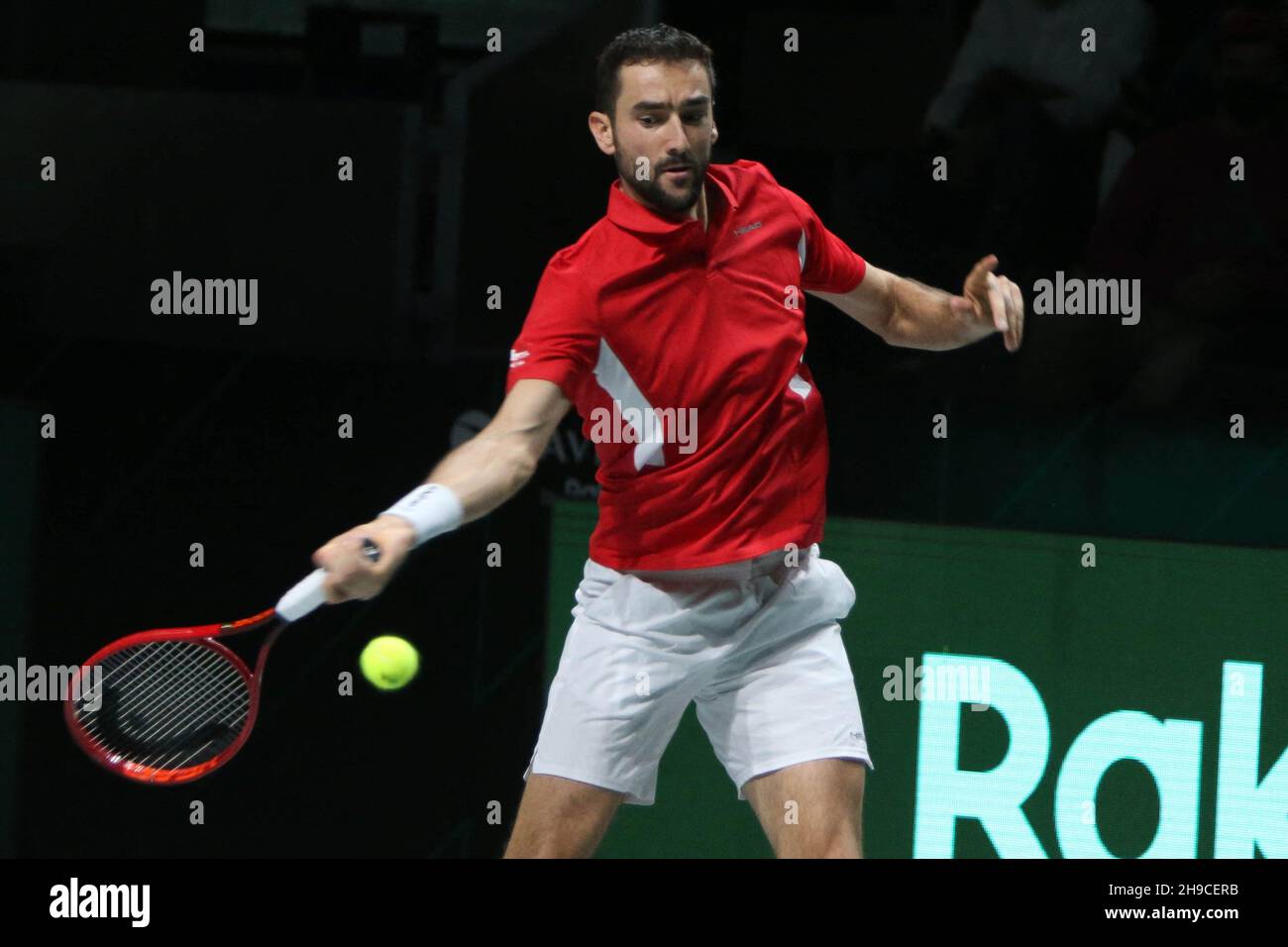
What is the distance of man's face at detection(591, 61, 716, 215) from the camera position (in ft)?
11.2

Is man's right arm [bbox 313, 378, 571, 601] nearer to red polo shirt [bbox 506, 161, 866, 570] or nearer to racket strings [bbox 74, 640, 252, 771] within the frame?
red polo shirt [bbox 506, 161, 866, 570]

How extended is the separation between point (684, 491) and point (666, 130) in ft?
1.95

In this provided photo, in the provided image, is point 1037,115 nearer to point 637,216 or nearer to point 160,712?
point 637,216

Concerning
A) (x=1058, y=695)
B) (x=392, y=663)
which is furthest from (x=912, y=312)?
(x=392, y=663)

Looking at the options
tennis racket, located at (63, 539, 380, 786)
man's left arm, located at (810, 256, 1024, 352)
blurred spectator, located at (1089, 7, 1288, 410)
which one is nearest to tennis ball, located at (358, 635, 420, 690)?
tennis racket, located at (63, 539, 380, 786)

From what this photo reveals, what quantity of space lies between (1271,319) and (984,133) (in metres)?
0.72

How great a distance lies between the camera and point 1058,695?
14.4 ft

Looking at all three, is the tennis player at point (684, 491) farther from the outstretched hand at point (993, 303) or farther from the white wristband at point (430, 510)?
the white wristband at point (430, 510)

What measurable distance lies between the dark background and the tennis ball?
0.11 ft

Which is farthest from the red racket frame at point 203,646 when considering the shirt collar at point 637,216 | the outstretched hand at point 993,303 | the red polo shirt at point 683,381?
the outstretched hand at point 993,303

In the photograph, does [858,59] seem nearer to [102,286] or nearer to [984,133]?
[984,133]

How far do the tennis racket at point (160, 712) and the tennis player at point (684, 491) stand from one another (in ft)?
1.80

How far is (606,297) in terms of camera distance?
11.2 feet

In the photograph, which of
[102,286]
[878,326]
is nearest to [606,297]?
[878,326]
